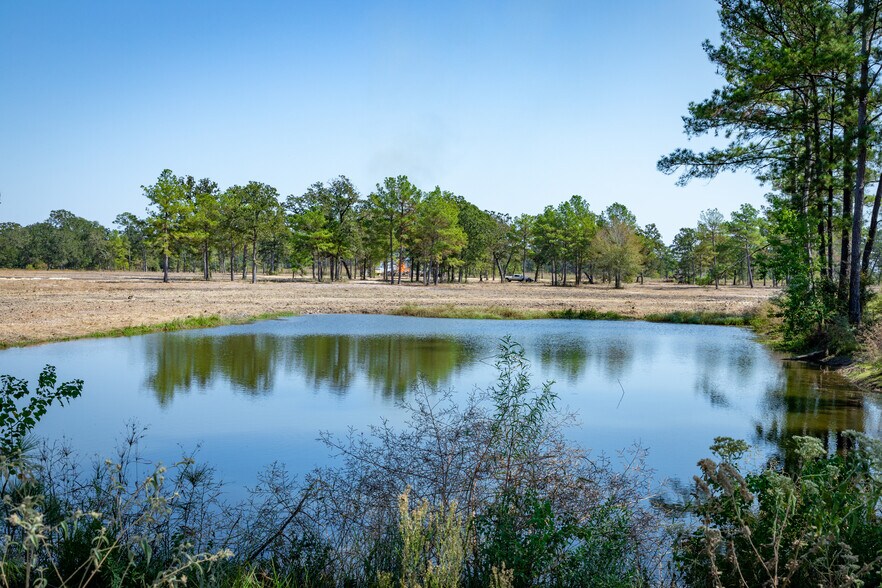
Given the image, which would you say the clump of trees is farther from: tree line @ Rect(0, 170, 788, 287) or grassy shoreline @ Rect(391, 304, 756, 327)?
grassy shoreline @ Rect(391, 304, 756, 327)

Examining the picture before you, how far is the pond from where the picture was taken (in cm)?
1004

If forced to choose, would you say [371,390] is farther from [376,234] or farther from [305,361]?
[376,234]

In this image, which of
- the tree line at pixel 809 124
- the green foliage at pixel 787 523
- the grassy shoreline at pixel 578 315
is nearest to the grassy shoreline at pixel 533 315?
the grassy shoreline at pixel 578 315

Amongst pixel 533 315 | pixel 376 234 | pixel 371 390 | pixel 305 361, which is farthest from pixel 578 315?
pixel 376 234

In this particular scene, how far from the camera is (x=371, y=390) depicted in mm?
14461

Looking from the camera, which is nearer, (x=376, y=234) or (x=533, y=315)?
(x=533, y=315)

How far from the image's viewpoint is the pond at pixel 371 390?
10039 millimetres

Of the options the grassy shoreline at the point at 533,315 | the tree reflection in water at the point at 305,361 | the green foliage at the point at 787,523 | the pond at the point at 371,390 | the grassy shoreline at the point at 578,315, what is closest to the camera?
the green foliage at the point at 787,523

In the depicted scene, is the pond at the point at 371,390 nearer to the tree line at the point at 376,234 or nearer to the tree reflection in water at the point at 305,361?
the tree reflection in water at the point at 305,361

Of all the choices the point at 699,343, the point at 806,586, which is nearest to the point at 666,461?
the point at 806,586

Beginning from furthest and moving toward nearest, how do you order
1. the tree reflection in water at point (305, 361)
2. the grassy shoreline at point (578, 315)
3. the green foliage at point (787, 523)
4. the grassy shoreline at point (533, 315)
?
the grassy shoreline at point (578, 315)
the grassy shoreline at point (533, 315)
the tree reflection in water at point (305, 361)
the green foliage at point (787, 523)

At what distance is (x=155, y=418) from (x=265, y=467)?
407cm

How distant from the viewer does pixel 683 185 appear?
20.1 m

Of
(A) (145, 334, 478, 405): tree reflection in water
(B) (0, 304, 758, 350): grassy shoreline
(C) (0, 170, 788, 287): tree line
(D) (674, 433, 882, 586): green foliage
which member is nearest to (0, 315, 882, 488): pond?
(A) (145, 334, 478, 405): tree reflection in water
